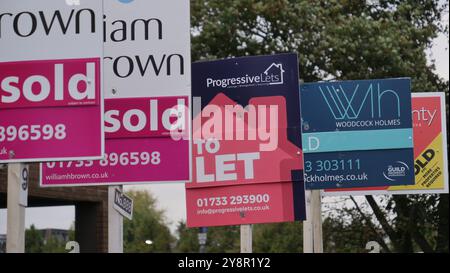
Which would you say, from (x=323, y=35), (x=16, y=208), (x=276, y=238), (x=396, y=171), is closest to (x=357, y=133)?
(x=396, y=171)

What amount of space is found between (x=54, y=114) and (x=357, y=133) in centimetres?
568

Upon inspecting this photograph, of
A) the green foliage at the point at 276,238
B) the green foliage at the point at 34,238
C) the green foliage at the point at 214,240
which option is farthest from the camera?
the green foliage at the point at 34,238

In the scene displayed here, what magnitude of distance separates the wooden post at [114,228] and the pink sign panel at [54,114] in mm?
2791

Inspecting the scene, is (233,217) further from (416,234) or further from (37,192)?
(416,234)

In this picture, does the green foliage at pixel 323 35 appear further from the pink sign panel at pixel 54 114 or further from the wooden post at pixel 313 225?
the pink sign panel at pixel 54 114

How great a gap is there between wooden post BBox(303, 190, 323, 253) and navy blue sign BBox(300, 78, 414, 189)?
1.02 ft

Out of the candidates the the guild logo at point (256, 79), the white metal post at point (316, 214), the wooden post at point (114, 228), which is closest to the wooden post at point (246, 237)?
the wooden post at point (114, 228)

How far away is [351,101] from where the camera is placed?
12461mm

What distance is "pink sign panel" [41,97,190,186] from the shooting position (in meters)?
9.40

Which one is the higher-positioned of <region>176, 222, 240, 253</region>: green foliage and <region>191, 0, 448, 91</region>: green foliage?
<region>191, 0, 448, 91</region>: green foliage

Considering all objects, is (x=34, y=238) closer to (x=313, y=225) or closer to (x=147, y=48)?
(x=313, y=225)

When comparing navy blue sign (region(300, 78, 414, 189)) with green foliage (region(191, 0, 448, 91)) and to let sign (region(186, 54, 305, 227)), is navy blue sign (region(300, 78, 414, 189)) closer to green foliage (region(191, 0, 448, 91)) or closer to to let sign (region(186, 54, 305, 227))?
to let sign (region(186, 54, 305, 227))

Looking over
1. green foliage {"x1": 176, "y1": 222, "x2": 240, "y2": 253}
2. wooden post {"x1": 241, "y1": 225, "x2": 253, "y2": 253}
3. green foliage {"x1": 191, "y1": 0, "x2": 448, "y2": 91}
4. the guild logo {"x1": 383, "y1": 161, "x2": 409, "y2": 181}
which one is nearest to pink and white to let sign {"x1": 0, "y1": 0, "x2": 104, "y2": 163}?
wooden post {"x1": 241, "y1": 225, "x2": 253, "y2": 253}

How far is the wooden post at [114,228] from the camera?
10.4 metres
